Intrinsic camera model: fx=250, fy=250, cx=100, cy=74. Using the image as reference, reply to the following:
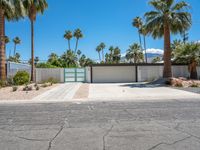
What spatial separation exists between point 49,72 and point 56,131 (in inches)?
1097

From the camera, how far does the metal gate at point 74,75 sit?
3438 cm

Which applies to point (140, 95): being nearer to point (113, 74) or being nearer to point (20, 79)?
point (20, 79)

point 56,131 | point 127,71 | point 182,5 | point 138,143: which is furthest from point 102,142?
point 127,71

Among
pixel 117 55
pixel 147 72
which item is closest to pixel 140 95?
pixel 147 72

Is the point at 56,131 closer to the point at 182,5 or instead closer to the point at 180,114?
Result: the point at 180,114

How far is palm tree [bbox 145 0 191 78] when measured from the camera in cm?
2527

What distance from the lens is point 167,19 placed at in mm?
25188

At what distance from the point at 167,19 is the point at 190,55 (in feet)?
22.4

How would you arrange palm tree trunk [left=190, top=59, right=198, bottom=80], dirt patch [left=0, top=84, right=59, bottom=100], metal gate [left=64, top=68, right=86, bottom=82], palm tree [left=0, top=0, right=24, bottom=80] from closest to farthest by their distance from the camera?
dirt patch [left=0, top=84, right=59, bottom=100]
palm tree [left=0, top=0, right=24, bottom=80]
palm tree trunk [left=190, top=59, right=198, bottom=80]
metal gate [left=64, top=68, right=86, bottom=82]

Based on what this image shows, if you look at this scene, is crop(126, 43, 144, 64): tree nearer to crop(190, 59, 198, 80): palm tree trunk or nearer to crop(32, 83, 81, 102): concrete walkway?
crop(190, 59, 198, 80): palm tree trunk

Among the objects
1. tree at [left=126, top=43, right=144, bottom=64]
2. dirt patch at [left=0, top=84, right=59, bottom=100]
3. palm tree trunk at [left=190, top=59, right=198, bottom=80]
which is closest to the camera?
dirt patch at [left=0, top=84, right=59, bottom=100]

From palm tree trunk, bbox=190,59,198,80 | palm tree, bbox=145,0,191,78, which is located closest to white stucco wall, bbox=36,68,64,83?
palm tree, bbox=145,0,191,78

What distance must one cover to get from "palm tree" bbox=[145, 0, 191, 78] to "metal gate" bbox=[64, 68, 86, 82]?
12.0m

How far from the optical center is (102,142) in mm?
5746
